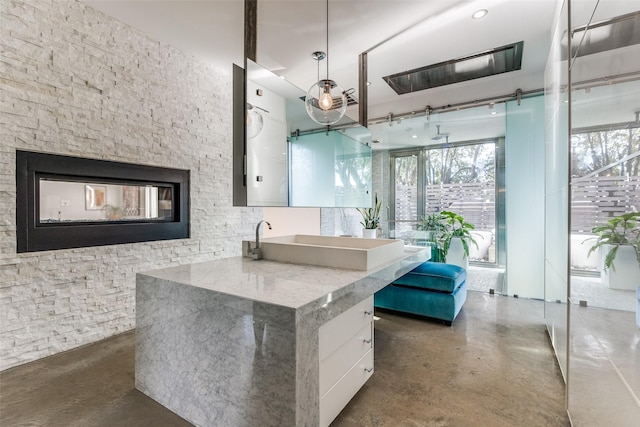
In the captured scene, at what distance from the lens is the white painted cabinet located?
141 cm

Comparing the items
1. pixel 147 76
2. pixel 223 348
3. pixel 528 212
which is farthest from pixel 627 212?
pixel 147 76

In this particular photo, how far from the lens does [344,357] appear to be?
5.19ft

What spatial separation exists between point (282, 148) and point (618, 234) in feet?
8.18

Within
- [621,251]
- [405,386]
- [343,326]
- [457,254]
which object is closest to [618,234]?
[621,251]

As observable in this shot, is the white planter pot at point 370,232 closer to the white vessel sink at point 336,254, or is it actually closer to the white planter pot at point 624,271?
the white vessel sink at point 336,254

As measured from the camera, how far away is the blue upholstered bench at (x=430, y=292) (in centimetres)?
288

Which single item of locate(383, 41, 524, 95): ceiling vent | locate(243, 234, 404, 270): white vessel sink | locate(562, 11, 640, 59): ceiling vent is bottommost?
locate(243, 234, 404, 270): white vessel sink

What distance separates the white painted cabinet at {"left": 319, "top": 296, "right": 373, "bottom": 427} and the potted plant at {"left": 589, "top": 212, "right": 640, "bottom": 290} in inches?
43.6

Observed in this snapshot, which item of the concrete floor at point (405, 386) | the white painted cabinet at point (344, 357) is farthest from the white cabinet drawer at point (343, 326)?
the concrete floor at point (405, 386)

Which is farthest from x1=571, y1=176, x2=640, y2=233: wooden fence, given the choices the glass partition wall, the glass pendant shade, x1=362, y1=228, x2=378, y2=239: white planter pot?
x1=362, y1=228, x2=378, y2=239: white planter pot

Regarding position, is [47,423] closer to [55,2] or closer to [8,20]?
[8,20]

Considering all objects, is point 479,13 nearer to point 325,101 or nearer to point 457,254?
point 325,101

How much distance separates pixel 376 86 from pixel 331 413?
13.2 ft

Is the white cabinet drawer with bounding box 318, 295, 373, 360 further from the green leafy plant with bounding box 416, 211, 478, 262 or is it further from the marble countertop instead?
the green leafy plant with bounding box 416, 211, 478, 262
